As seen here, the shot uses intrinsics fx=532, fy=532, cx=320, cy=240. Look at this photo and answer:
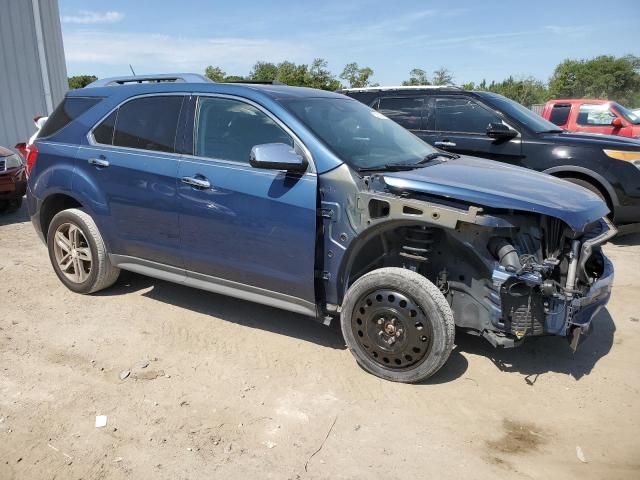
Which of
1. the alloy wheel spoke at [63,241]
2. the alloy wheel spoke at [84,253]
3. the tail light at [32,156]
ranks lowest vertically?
the alloy wheel spoke at [84,253]

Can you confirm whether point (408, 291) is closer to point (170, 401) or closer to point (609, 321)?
point (170, 401)

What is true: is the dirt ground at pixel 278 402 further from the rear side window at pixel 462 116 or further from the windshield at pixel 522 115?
the rear side window at pixel 462 116

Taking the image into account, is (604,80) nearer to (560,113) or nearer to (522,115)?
(560,113)

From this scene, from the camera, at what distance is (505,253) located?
10.1ft

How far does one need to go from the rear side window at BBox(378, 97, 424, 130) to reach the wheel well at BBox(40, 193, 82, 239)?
459cm

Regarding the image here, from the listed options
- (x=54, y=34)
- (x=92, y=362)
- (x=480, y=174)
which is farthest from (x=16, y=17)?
(x=480, y=174)

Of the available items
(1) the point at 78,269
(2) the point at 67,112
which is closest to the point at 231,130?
(2) the point at 67,112

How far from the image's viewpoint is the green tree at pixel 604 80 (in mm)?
40844

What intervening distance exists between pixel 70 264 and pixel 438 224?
3460 millimetres

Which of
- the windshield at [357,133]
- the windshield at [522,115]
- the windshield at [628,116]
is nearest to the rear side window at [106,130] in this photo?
the windshield at [357,133]

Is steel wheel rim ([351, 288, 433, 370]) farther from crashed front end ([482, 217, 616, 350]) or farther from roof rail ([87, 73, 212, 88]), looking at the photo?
roof rail ([87, 73, 212, 88])

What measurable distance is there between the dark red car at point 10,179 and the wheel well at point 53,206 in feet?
11.2

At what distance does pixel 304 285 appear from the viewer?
356 centimetres

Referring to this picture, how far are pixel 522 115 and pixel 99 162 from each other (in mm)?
5352
